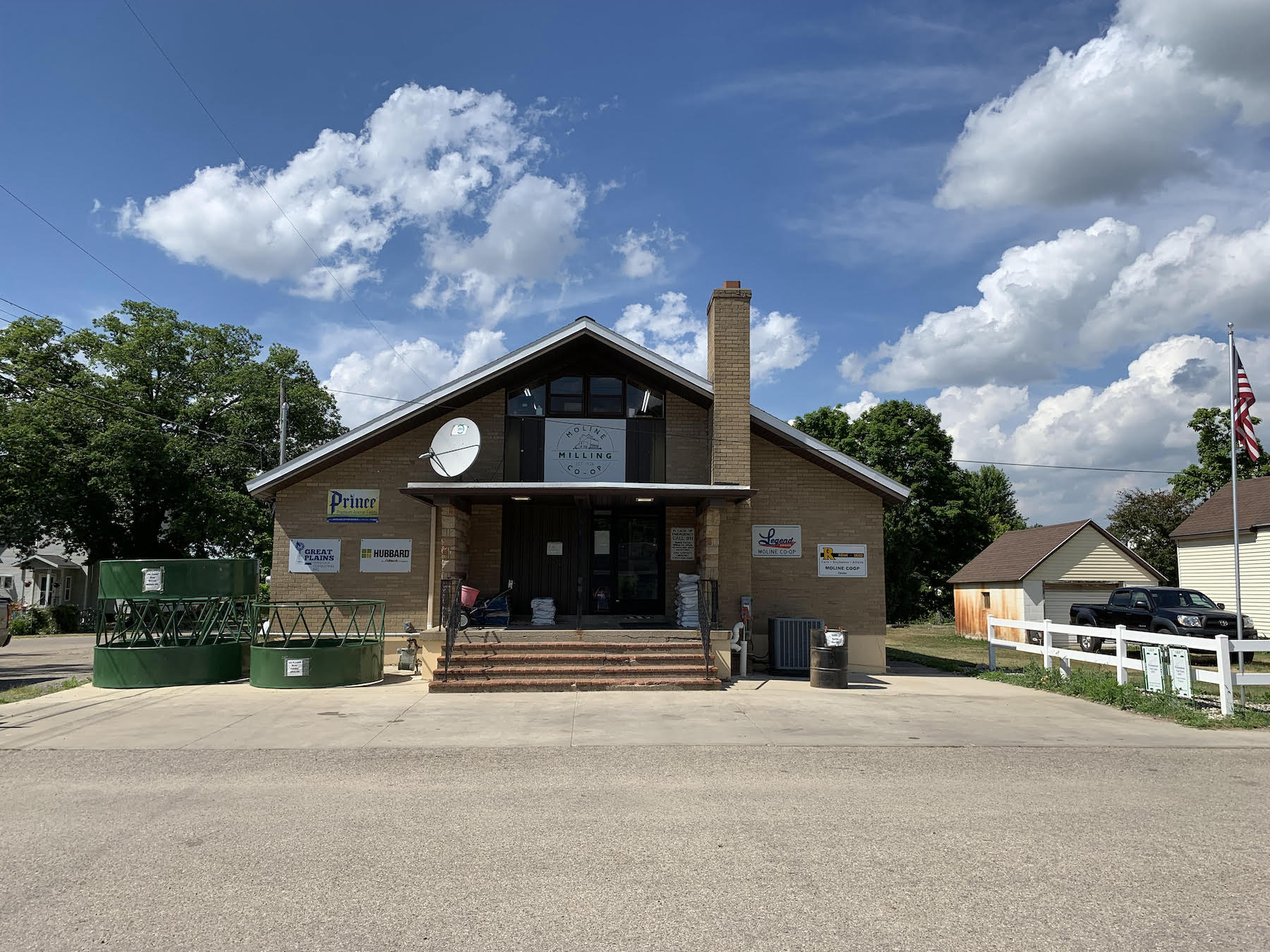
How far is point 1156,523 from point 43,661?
44670mm

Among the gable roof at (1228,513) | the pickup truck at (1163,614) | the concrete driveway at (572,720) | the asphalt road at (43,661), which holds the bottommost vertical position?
the asphalt road at (43,661)

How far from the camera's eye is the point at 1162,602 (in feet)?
72.6

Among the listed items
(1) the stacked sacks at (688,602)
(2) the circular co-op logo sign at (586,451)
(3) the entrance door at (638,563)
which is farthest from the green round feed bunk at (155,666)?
(1) the stacked sacks at (688,602)

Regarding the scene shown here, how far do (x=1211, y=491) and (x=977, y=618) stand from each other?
48.4 ft

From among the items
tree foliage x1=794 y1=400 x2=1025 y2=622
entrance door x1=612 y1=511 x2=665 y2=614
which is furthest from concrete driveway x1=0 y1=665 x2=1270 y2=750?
tree foliage x1=794 y1=400 x2=1025 y2=622

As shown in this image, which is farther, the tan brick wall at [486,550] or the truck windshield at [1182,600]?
the truck windshield at [1182,600]

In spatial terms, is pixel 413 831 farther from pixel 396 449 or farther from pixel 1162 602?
pixel 1162 602

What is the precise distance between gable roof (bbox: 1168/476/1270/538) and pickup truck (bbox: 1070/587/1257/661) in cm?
361

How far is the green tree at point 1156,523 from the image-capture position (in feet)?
133

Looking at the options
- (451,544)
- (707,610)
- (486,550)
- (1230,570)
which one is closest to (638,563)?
(486,550)

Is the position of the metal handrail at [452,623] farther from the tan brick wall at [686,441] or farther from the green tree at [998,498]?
the green tree at [998,498]

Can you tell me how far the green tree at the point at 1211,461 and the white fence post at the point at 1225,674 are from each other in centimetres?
3179

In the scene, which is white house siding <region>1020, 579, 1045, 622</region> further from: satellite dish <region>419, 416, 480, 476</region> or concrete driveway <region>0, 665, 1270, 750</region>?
satellite dish <region>419, 416, 480, 476</region>

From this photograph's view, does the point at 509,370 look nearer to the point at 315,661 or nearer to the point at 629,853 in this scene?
the point at 315,661
